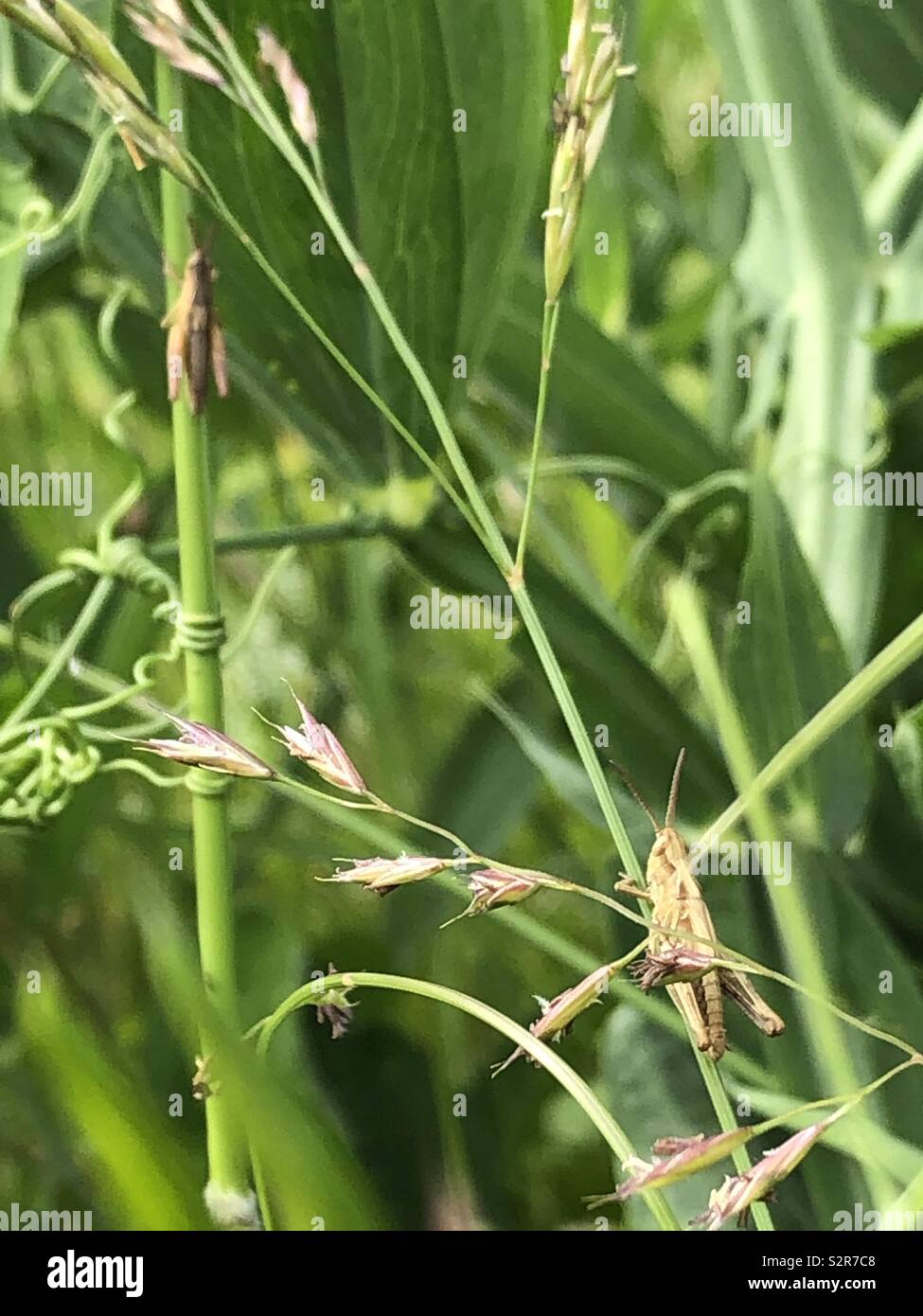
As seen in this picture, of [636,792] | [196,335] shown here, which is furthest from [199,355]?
[636,792]

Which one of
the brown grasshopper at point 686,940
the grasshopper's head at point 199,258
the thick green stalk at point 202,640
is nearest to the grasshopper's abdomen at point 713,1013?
the brown grasshopper at point 686,940

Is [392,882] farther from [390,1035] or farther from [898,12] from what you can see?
[898,12]

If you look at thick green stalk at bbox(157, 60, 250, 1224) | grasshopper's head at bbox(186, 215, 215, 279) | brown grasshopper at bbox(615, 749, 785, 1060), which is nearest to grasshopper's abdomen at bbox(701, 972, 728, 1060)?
brown grasshopper at bbox(615, 749, 785, 1060)

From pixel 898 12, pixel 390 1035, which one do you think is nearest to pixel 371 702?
pixel 390 1035

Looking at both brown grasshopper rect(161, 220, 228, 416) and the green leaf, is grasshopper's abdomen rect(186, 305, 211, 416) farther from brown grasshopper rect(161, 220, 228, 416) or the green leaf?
the green leaf

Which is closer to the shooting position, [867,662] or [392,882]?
[392,882]
